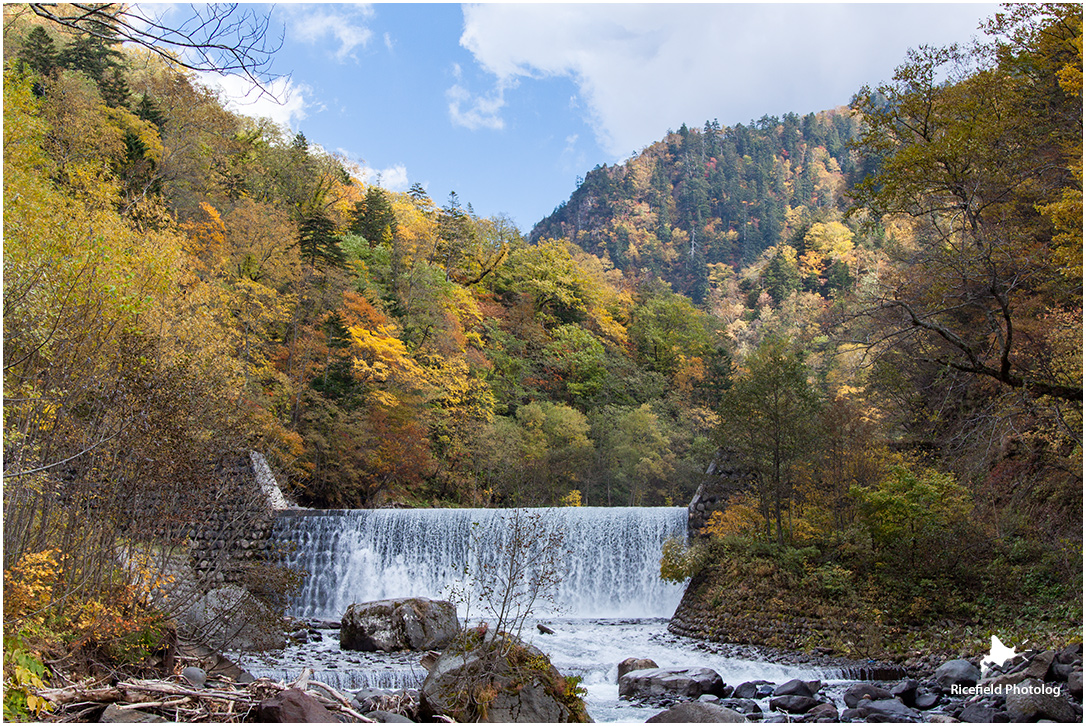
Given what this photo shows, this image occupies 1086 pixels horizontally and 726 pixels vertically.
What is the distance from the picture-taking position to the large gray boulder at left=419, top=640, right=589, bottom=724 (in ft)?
21.7

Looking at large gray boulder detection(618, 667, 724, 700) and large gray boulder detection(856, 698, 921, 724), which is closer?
large gray boulder detection(856, 698, 921, 724)

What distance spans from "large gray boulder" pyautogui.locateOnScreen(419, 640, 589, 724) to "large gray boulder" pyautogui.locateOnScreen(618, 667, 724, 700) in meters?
2.98

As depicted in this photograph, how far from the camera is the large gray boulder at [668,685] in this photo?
9.74m

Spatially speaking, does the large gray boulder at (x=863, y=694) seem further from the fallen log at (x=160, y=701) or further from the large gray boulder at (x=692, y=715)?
the fallen log at (x=160, y=701)

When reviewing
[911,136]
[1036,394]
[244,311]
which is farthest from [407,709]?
[244,311]

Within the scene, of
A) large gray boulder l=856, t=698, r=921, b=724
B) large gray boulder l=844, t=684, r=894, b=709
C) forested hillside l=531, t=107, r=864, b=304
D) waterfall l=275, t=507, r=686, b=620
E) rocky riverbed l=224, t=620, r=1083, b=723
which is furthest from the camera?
forested hillside l=531, t=107, r=864, b=304

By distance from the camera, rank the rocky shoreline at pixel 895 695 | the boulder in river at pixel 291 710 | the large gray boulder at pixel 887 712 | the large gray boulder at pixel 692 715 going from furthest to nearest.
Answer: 1. the large gray boulder at pixel 887 712
2. the large gray boulder at pixel 692 715
3. the rocky shoreline at pixel 895 695
4. the boulder in river at pixel 291 710

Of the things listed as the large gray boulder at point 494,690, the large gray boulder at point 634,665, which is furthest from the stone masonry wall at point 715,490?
the large gray boulder at point 494,690

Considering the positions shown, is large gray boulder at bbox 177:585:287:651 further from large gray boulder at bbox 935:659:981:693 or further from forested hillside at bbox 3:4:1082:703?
large gray boulder at bbox 935:659:981:693

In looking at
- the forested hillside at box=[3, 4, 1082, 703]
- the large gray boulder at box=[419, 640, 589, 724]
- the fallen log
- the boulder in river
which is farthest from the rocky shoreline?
the fallen log

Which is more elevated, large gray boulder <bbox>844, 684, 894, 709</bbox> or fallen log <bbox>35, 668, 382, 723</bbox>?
fallen log <bbox>35, 668, 382, 723</bbox>

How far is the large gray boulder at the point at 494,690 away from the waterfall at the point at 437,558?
32.0 ft

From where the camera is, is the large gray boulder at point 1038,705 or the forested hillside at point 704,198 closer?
the large gray boulder at point 1038,705

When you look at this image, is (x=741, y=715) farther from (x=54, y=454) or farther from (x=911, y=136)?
(x=911, y=136)
